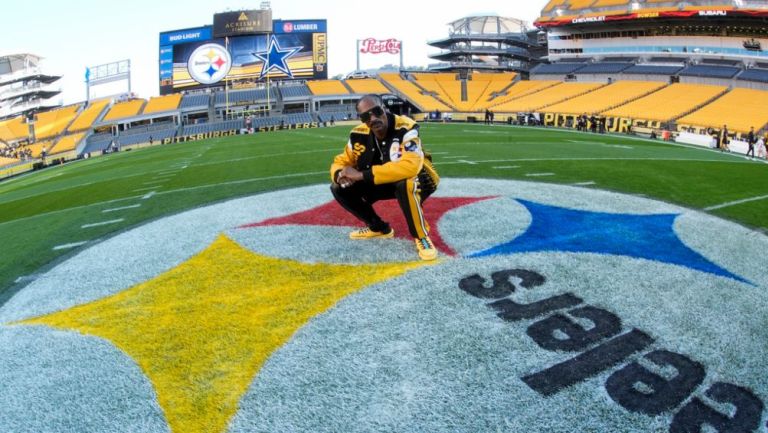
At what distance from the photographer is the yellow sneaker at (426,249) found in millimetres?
4469

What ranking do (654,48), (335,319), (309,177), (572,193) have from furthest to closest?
(654,48) < (309,177) < (572,193) < (335,319)

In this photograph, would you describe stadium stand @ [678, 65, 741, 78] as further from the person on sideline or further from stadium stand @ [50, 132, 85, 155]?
stadium stand @ [50, 132, 85, 155]

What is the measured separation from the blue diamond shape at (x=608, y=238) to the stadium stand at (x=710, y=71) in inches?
1840

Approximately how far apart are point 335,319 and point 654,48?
5813cm

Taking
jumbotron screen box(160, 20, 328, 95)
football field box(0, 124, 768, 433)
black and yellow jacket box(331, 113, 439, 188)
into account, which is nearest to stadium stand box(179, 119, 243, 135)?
jumbotron screen box(160, 20, 328, 95)

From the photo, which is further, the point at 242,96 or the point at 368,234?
the point at 242,96

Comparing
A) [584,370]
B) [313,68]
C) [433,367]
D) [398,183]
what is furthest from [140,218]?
[313,68]

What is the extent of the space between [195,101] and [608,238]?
203 ft

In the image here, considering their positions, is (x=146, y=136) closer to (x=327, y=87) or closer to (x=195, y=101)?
(x=195, y=101)

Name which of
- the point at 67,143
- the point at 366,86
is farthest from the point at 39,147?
the point at 366,86

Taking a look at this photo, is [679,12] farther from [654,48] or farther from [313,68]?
[313,68]

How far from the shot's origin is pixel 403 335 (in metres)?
3.11

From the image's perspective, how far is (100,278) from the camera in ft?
15.5

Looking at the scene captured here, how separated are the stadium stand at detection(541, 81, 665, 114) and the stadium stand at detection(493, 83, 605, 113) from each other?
1.36 m
